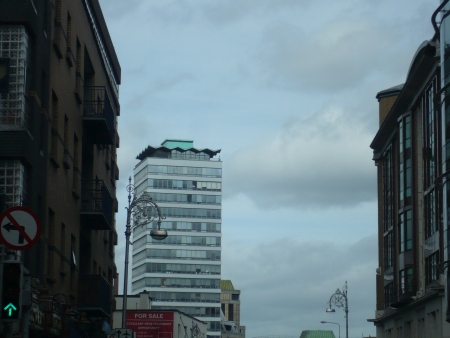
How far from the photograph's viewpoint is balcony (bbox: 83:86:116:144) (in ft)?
109

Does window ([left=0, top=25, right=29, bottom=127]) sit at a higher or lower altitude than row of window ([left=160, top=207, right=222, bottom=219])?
lower

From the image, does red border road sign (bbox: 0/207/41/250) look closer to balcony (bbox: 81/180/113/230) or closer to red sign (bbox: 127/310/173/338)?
balcony (bbox: 81/180/113/230)

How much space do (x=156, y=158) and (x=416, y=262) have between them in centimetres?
11744

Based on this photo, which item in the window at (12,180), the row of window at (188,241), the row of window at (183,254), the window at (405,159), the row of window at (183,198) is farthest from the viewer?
the row of window at (183,198)

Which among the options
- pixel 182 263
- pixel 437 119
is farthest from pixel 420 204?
pixel 182 263

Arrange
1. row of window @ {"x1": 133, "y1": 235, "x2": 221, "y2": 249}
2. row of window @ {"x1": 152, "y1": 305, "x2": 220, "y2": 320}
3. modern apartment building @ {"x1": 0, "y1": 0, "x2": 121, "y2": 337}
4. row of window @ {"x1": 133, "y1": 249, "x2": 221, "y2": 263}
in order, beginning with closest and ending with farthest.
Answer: modern apartment building @ {"x1": 0, "y1": 0, "x2": 121, "y2": 337}, row of window @ {"x1": 152, "y1": 305, "x2": 220, "y2": 320}, row of window @ {"x1": 133, "y1": 249, "x2": 221, "y2": 263}, row of window @ {"x1": 133, "y1": 235, "x2": 221, "y2": 249}

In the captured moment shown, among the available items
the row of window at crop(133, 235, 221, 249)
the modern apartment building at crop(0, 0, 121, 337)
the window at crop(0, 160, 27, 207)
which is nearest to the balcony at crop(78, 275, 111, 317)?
the modern apartment building at crop(0, 0, 121, 337)

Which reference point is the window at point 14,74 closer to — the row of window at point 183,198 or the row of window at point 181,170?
the row of window at point 183,198

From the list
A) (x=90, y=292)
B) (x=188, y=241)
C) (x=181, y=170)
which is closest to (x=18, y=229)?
(x=90, y=292)

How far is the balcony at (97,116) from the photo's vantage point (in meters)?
33.4

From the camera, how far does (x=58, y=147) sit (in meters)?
27.9

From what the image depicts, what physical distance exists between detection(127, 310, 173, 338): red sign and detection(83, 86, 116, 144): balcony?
47.9 metres

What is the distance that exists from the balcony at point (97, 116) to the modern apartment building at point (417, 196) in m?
14.5

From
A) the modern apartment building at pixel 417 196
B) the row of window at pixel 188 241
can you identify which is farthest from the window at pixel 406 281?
the row of window at pixel 188 241
